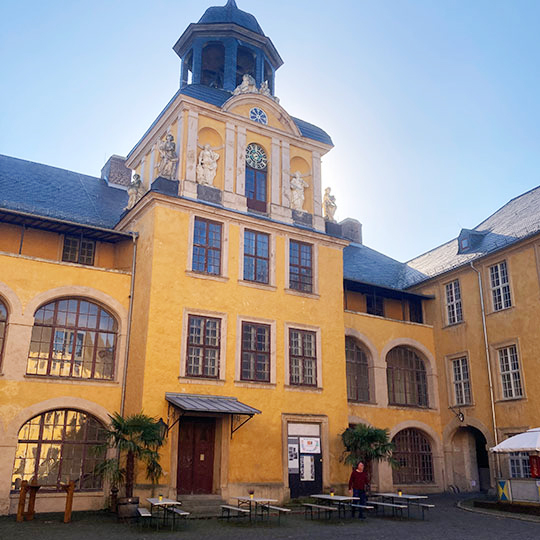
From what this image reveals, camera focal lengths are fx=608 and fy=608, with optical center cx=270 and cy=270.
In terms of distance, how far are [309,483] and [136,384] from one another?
→ 6.98 m

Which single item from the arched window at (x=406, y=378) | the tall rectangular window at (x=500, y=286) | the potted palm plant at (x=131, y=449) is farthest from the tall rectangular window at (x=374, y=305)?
the potted palm plant at (x=131, y=449)

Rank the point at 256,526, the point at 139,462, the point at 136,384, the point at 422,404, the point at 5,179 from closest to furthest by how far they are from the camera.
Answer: the point at 256,526, the point at 139,462, the point at 136,384, the point at 5,179, the point at 422,404

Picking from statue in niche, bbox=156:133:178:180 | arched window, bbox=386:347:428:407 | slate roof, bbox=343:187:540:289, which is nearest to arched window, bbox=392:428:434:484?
arched window, bbox=386:347:428:407

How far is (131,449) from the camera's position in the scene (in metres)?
17.1

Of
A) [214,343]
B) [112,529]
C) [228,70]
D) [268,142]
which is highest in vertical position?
[228,70]

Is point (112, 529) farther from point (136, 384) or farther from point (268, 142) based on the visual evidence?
point (268, 142)

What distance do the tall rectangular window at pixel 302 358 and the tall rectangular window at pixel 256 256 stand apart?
2390 mm

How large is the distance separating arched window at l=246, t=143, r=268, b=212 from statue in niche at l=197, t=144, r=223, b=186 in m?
1.61

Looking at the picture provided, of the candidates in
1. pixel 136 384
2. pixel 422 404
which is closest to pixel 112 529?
pixel 136 384

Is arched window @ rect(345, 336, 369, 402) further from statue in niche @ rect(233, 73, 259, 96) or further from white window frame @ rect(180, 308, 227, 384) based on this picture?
statue in niche @ rect(233, 73, 259, 96)

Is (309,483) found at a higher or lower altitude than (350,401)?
lower

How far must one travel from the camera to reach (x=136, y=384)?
19484mm

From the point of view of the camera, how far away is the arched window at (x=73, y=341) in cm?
1955

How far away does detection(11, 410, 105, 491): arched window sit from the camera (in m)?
18.4
